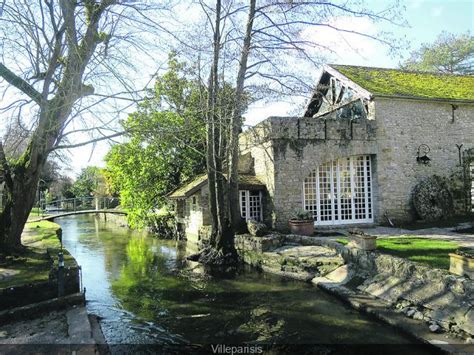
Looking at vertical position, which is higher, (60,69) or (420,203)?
(60,69)

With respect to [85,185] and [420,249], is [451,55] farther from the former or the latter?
[85,185]

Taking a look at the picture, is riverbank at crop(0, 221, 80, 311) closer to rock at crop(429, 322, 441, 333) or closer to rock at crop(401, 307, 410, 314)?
rock at crop(401, 307, 410, 314)

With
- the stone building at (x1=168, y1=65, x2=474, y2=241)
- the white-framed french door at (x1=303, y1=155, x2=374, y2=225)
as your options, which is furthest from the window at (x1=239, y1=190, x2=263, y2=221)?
the white-framed french door at (x1=303, y1=155, x2=374, y2=225)

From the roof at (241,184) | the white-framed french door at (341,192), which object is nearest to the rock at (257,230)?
the roof at (241,184)

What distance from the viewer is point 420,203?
1625 cm

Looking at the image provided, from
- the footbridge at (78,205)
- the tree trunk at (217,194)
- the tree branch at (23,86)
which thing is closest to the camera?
the tree branch at (23,86)

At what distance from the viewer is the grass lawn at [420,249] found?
8383 millimetres

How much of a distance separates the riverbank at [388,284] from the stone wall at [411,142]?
6.07m

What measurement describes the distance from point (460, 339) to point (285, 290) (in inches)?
169

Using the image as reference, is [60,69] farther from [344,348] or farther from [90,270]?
[90,270]

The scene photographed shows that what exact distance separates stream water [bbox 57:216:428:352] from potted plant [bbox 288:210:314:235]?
3113 mm

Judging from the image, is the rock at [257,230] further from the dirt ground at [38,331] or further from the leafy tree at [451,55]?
the leafy tree at [451,55]

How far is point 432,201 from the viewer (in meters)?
16.3

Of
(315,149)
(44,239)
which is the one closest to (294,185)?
(315,149)
